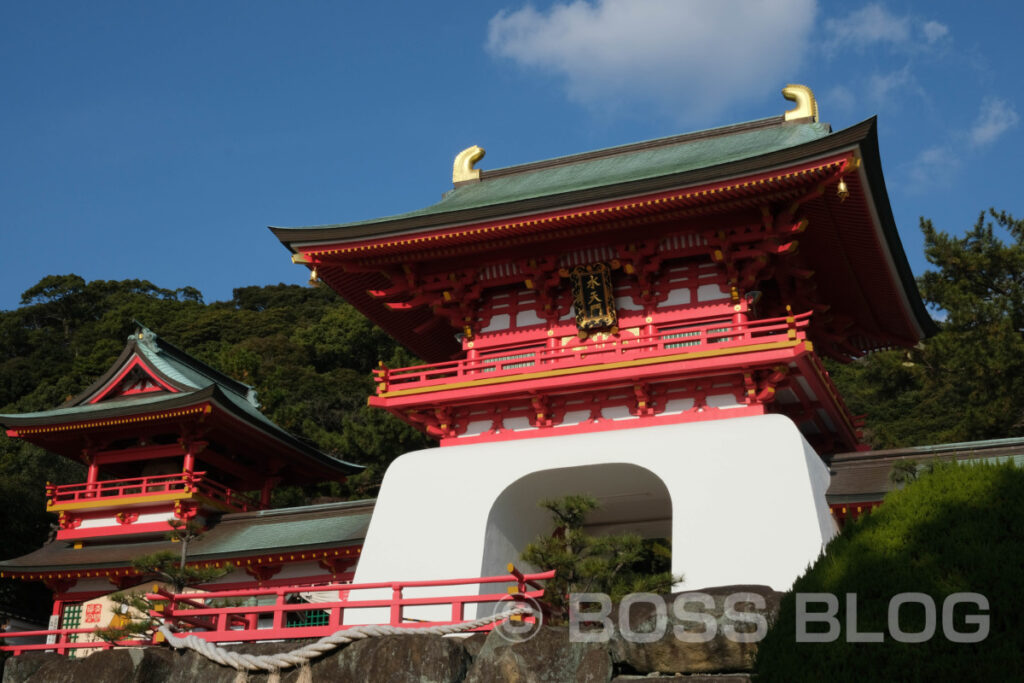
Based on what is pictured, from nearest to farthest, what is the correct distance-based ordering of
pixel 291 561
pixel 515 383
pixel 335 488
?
pixel 515 383 < pixel 291 561 < pixel 335 488

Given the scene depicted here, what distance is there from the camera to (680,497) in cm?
1493

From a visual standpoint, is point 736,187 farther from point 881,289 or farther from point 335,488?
point 335,488

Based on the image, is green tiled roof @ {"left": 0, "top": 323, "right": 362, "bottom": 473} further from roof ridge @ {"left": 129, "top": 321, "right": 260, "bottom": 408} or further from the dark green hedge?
the dark green hedge

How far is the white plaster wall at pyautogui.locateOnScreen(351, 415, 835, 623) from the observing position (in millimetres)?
13961

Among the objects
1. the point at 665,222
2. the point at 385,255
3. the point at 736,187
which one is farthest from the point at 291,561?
the point at 736,187

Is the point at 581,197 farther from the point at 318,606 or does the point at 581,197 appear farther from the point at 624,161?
the point at 318,606

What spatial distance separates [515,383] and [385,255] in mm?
3361

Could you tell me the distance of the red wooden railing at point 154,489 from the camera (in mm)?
22062

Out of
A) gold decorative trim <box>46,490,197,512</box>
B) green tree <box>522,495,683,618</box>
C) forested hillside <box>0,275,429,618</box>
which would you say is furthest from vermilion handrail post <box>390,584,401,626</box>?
forested hillside <box>0,275,429,618</box>

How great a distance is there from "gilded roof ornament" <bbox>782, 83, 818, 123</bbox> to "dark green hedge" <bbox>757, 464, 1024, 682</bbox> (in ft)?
38.3

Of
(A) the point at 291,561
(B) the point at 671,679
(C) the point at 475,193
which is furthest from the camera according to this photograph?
(C) the point at 475,193

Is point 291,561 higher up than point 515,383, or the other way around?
point 515,383

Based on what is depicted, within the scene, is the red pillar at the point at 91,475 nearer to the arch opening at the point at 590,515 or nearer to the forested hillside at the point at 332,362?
the forested hillside at the point at 332,362

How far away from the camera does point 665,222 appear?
54.6ft
